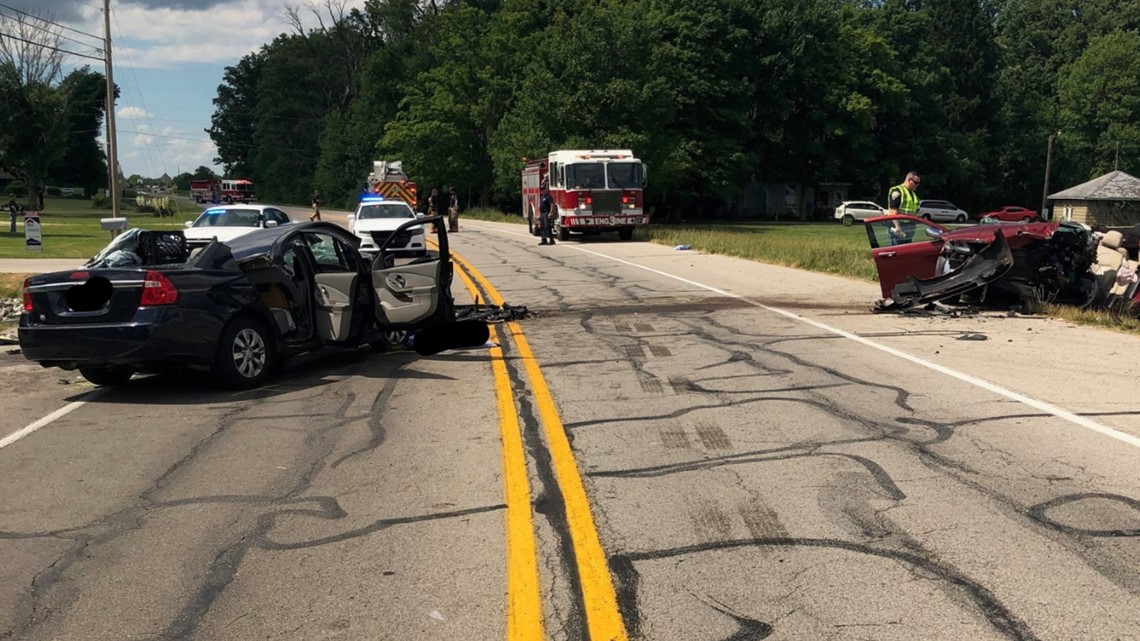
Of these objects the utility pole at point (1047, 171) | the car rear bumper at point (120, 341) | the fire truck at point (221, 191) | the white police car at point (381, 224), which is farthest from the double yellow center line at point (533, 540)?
the fire truck at point (221, 191)

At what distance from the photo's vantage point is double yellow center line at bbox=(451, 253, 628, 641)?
3.86 meters

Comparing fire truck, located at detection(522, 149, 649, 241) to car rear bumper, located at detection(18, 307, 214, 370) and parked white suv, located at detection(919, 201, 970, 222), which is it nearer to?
car rear bumper, located at detection(18, 307, 214, 370)

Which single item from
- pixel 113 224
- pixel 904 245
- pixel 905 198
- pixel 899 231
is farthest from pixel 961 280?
pixel 113 224

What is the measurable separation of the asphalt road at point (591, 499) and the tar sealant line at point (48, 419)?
35 millimetres

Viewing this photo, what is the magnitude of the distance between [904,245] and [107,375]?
974cm

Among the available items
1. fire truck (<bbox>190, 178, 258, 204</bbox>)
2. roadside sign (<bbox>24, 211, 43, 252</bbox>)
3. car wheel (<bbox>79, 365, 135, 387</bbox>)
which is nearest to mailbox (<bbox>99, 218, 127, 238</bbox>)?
roadside sign (<bbox>24, 211, 43, 252</bbox>)

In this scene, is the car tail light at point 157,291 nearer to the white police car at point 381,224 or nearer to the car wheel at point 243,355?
the car wheel at point 243,355

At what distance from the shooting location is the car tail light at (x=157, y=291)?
321 inches

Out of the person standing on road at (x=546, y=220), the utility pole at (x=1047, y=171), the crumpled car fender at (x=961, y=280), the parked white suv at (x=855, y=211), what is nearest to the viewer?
the crumpled car fender at (x=961, y=280)

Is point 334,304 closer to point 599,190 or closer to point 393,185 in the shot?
point 599,190

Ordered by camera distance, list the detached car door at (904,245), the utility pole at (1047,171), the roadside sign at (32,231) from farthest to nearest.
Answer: the utility pole at (1047,171) < the roadside sign at (32,231) < the detached car door at (904,245)

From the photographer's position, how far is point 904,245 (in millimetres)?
12711

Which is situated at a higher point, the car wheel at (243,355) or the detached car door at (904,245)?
the detached car door at (904,245)

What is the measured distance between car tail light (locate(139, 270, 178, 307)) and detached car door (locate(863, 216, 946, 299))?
8685 millimetres
